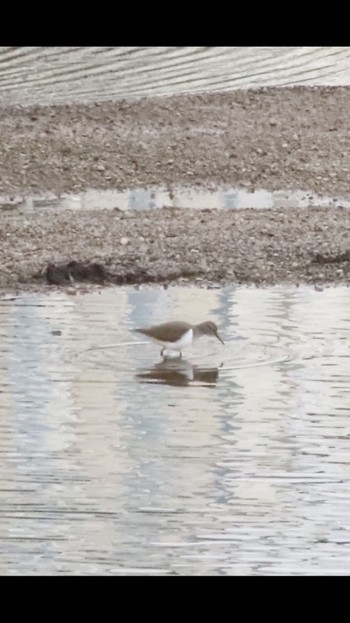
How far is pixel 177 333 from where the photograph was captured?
9750 mm

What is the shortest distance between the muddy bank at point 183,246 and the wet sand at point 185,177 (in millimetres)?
13

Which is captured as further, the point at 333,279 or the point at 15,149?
the point at 15,149

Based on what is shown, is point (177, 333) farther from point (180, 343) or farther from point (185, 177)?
point (185, 177)

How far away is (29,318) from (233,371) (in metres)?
1.75

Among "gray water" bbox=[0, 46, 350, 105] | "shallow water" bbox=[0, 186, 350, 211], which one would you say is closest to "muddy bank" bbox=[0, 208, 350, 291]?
"shallow water" bbox=[0, 186, 350, 211]

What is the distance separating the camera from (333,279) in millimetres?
11898

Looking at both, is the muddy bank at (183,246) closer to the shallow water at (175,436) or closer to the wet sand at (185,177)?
the wet sand at (185,177)

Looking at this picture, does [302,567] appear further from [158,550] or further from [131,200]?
[131,200]

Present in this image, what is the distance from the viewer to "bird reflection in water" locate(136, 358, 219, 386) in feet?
30.3

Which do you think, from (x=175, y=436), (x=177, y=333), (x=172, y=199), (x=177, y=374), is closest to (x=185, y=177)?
(x=172, y=199)

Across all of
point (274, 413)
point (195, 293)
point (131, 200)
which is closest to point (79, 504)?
point (274, 413)

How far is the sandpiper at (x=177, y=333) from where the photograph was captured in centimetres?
975

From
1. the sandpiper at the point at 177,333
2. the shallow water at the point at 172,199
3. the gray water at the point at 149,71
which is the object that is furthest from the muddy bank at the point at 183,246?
the gray water at the point at 149,71

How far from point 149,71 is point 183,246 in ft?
28.1
